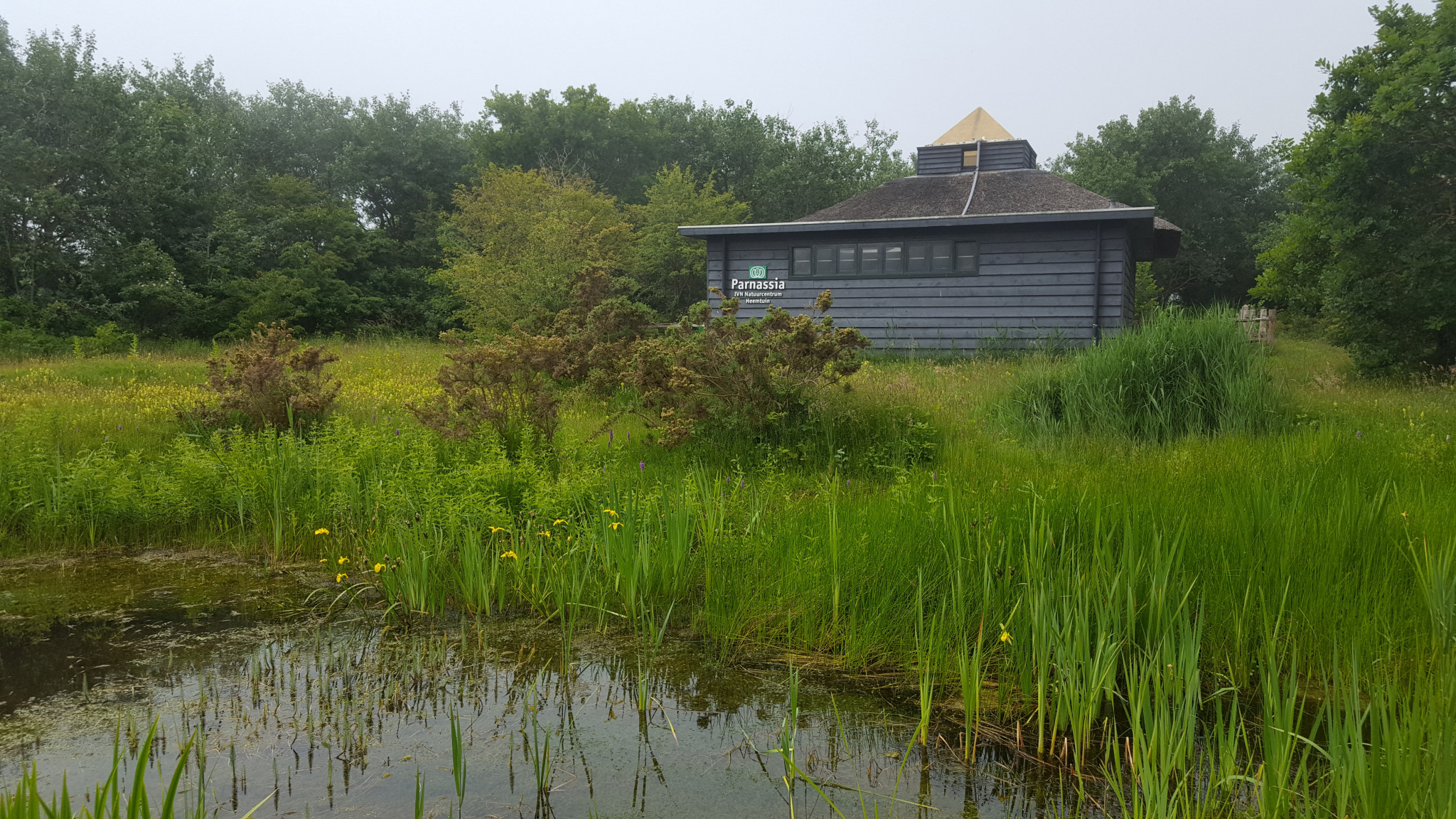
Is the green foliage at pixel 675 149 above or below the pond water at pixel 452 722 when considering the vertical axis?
above

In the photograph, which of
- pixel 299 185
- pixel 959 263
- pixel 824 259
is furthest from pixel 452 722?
pixel 299 185

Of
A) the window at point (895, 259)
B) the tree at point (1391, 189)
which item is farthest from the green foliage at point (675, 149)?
the tree at point (1391, 189)

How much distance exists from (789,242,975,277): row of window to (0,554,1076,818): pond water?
13.1 m

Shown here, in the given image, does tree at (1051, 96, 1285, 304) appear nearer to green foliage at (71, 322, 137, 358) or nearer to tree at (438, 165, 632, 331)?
tree at (438, 165, 632, 331)

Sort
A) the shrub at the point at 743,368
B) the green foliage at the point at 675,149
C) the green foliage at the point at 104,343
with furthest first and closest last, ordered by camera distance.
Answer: the green foliage at the point at 675,149
the green foliage at the point at 104,343
the shrub at the point at 743,368

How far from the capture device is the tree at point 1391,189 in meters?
10.6

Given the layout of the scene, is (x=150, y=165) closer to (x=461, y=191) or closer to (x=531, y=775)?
(x=461, y=191)

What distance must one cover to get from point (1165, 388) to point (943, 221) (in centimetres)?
799

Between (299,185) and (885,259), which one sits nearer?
(885,259)

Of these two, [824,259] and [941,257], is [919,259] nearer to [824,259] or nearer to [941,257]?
[941,257]

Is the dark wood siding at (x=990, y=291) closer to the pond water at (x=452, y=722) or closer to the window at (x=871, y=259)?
the window at (x=871, y=259)

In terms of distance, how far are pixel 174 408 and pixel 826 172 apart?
3015 cm

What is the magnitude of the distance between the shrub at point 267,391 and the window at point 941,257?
11.2m

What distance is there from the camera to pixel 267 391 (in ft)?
24.2
